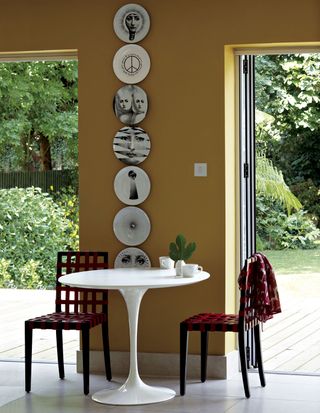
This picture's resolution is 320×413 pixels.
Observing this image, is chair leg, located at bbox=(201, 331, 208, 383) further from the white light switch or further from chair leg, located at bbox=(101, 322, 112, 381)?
the white light switch

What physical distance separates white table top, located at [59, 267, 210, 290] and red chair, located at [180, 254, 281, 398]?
26 centimetres

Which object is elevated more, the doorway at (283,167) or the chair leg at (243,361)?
the doorway at (283,167)

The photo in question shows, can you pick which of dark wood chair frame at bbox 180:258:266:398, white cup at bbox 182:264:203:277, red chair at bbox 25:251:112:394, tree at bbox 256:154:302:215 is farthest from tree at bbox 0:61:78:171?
dark wood chair frame at bbox 180:258:266:398

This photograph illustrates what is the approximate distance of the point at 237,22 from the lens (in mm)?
6246

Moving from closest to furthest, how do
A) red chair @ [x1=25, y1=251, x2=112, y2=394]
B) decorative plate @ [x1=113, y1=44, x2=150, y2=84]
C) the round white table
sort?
the round white table
red chair @ [x1=25, y1=251, x2=112, y2=394]
decorative plate @ [x1=113, y1=44, x2=150, y2=84]

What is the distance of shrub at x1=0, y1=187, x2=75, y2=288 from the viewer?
6.91m

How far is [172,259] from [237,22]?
1552 millimetres

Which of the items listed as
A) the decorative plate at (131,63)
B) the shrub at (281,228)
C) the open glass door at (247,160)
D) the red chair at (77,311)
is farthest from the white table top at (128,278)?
the decorative plate at (131,63)

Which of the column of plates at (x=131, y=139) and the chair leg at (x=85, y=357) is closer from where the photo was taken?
the chair leg at (x=85, y=357)

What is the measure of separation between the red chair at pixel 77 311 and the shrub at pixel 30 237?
0.97ft

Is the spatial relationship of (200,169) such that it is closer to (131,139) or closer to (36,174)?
(131,139)

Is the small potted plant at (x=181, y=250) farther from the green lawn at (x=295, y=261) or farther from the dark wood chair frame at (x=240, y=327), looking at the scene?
the green lawn at (x=295, y=261)

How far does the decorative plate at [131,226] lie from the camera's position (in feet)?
21.1

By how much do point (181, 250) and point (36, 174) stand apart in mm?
1393
